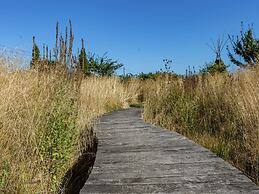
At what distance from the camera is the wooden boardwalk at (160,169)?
2.25 metres

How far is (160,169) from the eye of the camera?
2.70 meters

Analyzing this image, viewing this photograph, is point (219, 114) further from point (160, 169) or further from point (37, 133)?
point (37, 133)

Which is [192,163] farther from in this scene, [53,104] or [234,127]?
[234,127]

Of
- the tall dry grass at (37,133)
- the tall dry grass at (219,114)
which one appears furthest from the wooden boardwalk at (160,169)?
the tall dry grass at (219,114)

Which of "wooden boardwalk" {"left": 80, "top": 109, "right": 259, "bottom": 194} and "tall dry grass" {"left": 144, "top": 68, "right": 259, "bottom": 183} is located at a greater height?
"tall dry grass" {"left": 144, "top": 68, "right": 259, "bottom": 183}

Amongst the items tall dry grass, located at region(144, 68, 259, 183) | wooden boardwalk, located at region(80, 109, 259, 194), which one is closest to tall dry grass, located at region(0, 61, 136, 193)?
wooden boardwalk, located at region(80, 109, 259, 194)

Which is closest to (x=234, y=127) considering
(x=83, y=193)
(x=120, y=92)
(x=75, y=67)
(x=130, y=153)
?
(x=130, y=153)

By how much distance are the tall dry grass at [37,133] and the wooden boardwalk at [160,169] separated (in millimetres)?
431

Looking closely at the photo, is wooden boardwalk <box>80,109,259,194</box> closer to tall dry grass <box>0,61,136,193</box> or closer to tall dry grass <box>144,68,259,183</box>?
tall dry grass <box>0,61,136,193</box>

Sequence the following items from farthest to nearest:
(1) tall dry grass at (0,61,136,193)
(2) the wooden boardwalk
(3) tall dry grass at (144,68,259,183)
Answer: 1. (3) tall dry grass at (144,68,259,183)
2. (1) tall dry grass at (0,61,136,193)
3. (2) the wooden boardwalk

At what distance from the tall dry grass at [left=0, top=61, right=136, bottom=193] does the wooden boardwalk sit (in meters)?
0.43

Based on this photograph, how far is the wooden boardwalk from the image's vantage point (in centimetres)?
225

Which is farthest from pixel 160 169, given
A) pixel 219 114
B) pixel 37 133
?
pixel 219 114

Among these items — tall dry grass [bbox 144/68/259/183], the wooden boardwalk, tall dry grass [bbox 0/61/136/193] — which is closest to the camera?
the wooden boardwalk
